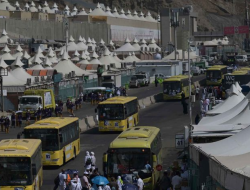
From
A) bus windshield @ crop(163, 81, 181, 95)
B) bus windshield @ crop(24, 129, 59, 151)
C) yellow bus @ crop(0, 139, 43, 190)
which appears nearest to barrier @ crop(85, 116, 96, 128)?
bus windshield @ crop(24, 129, 59, 151)

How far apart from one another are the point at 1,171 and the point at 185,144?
6589 mm

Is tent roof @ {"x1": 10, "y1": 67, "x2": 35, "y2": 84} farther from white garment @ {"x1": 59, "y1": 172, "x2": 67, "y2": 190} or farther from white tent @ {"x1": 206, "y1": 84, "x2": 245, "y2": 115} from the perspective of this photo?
white garment @ {"x1": 59, "y1": 172, "x2": 67, "y2": 190}

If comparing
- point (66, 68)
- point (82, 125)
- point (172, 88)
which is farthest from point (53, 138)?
point (66, 68)

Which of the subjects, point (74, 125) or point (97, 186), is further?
point (74, 125)

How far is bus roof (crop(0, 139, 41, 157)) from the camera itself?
2470 cm

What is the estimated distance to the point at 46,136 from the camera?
31344mm

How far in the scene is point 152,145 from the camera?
2689 centimetres

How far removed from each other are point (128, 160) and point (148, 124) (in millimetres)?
20697

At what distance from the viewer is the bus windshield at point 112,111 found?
42375 mm

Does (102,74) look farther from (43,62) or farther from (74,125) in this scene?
(74,125)

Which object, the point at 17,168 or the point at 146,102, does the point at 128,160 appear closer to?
the point at 17,168

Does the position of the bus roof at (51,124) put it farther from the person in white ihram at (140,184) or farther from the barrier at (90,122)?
the barrier at (90,122)

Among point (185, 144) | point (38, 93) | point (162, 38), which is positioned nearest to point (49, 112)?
point (38, 93)

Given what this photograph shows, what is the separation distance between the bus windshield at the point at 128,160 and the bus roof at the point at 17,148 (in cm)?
253
